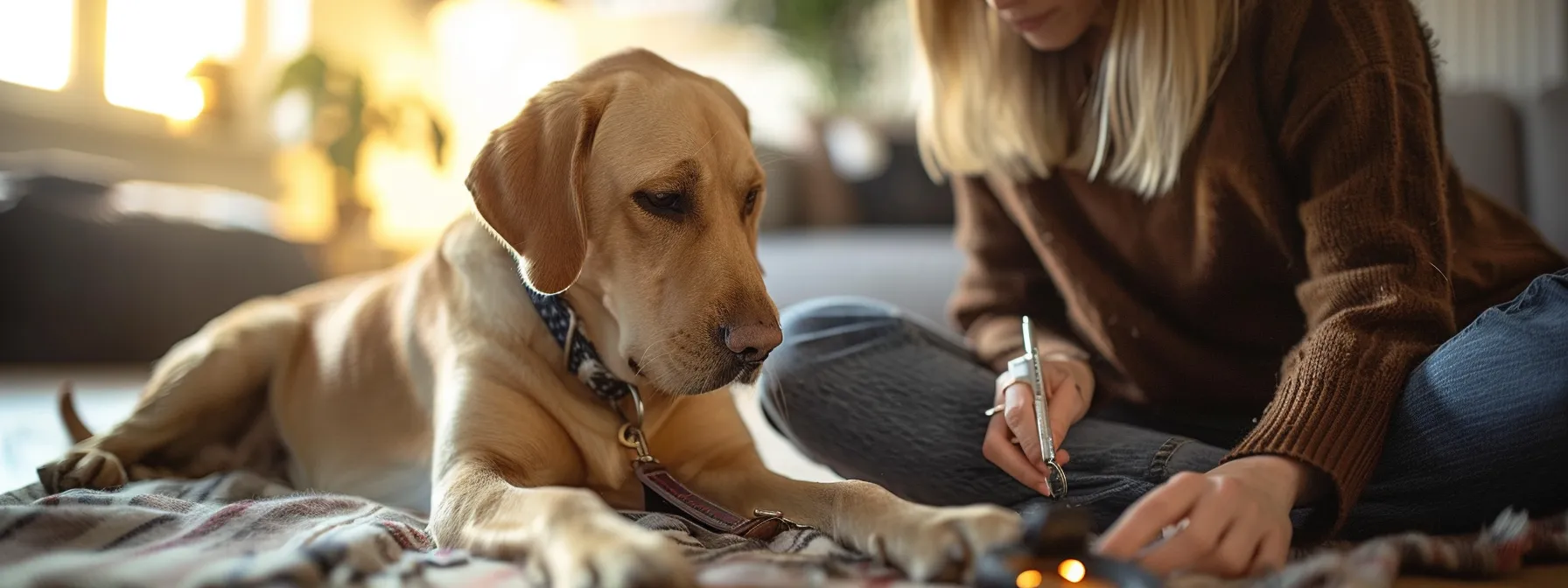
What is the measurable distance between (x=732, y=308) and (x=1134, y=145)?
0.67 m

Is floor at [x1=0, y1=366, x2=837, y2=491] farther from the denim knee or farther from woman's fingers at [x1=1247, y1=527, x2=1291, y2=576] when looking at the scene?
woman's fingers at [x1=1247, y1=527, x2=1291, y2=576]

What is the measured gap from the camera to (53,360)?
3033 millimetres

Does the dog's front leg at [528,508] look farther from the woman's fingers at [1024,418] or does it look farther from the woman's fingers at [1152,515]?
the woman's fingers at [1024,418]

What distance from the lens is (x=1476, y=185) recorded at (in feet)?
10.5

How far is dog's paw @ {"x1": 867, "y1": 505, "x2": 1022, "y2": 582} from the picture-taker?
0.87m

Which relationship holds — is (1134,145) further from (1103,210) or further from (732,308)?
(732,308)

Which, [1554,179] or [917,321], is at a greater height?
[917,321]

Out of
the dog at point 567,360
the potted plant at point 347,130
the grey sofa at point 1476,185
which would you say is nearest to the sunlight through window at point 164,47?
the potted plant at point 347,130

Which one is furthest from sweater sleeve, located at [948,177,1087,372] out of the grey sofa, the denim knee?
the grey sofa

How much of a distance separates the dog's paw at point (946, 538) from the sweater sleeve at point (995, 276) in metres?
0.79

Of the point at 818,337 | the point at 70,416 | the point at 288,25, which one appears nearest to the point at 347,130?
the point at 288,25

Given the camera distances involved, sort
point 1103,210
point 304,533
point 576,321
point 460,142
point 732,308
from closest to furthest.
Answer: point 304,533 → point 732,308 → point 576,321 → point 1103,210 → point 460,142

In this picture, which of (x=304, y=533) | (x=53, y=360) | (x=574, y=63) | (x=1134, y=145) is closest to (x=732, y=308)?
(x=304, y=533)

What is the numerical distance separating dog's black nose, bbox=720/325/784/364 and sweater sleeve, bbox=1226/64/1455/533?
1.67ft
